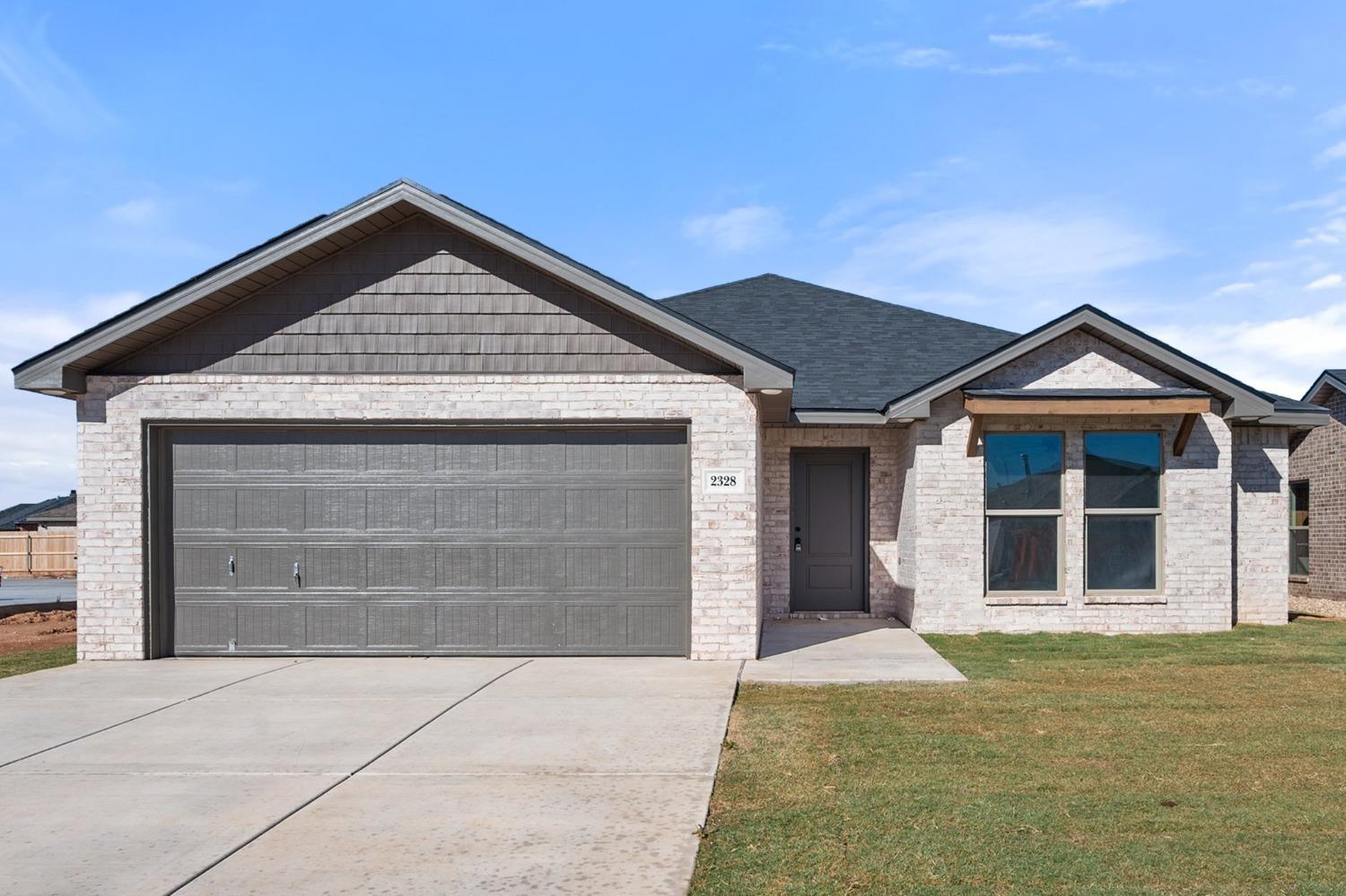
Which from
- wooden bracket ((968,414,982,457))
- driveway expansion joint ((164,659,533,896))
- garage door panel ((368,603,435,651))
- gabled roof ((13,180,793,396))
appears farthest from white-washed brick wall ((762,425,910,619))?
driveway expansion joint ((164,659,533,896))

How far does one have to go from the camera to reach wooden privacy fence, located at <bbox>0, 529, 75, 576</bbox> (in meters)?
38.4

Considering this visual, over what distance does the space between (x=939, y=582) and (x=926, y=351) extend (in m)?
4.64

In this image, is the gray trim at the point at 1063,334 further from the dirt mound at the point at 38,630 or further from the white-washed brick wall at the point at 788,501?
the dirt mound at the point at 38,630

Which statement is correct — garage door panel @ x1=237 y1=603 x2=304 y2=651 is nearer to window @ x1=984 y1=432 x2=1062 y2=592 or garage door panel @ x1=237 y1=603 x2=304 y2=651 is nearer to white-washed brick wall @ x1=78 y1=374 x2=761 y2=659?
white-washed brick wall @ x1=78 y1=374 x2=761 y2=659

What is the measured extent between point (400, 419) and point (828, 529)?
22.1 feet

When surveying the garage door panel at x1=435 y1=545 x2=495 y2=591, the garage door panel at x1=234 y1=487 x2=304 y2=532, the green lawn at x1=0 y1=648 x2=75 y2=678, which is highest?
the garage door panel at x1=234 y1=487 x2=304 y2=532

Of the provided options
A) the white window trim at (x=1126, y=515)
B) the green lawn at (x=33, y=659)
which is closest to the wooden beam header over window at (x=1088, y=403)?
the white window trim at (x=1126, y=515)

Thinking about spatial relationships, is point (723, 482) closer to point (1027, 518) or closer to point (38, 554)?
point (1027, 518)

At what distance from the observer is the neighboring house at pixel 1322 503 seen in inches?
786

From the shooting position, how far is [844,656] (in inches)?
457

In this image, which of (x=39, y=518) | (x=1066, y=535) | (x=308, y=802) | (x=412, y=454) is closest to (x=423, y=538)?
(x=412, y=454)

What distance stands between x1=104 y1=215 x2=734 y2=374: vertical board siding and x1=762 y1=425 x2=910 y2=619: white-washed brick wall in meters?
4.11

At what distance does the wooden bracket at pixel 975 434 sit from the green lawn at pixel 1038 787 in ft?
12.7

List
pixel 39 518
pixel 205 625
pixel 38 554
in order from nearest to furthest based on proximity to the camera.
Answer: pixel 205 625 → pixel 38 554 → pixel 39 518
